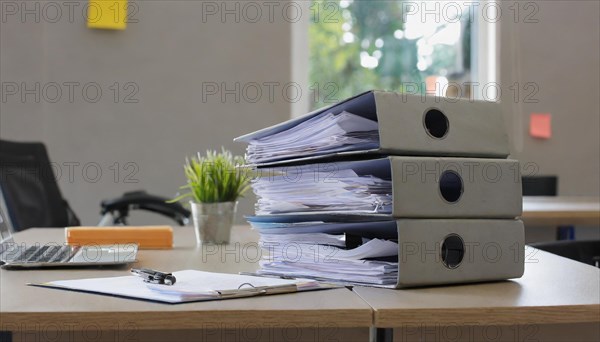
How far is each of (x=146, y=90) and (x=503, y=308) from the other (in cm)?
319

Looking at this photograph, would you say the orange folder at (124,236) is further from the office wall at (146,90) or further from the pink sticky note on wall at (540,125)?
the pink sticky note on wall at (540,125)

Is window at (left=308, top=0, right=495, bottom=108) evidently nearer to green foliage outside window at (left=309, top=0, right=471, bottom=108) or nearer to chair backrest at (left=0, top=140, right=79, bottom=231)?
green foliage outside window at (left=309, top=0, right=471, bottom=108)

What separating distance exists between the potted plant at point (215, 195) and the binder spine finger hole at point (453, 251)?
745 mm

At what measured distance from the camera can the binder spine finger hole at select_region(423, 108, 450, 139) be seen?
1002 mm

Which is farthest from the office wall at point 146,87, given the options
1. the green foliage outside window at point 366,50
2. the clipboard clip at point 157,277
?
the clipboard clip at point 157,277

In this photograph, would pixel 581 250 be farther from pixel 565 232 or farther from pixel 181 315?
pixel 181 315

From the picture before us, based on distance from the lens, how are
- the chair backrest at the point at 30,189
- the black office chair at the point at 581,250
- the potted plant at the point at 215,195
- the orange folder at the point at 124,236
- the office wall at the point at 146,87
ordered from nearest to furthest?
the orange folder at the point at 124,236 < the potted plant at the point at 215,195 < the black office chair at the point at 581,250 < the chair backrest at the point at 30,189 < the office wall at the point at 146,87

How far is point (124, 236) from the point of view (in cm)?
161

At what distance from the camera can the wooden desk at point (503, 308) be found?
2.67ft

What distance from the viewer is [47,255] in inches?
48.9

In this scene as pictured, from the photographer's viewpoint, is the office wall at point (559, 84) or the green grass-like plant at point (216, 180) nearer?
the green grass-like plant at point (216, 180)

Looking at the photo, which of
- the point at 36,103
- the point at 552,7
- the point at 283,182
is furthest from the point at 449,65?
the point at 283,182

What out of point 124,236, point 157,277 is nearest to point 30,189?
point 124,236

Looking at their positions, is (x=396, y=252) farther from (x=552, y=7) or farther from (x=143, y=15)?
(x=552, y=7)
